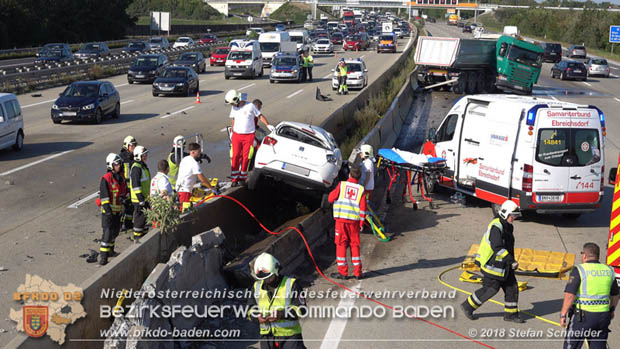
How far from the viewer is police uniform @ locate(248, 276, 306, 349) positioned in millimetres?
6434

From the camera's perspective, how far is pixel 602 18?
100688 millimetres

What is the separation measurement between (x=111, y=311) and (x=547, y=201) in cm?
896

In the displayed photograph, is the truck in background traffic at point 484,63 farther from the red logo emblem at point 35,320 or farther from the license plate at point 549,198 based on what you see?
the red logo emblem at point 35,320

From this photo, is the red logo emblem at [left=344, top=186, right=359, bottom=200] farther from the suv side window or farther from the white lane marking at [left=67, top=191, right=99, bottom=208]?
the white lane marking at [left=67, top=191, right=99, bottom=208]

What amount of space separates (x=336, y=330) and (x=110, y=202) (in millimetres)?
4467

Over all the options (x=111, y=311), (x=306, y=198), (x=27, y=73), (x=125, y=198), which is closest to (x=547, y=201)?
(x=306, y=198)

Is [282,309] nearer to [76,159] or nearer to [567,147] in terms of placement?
[567,147]

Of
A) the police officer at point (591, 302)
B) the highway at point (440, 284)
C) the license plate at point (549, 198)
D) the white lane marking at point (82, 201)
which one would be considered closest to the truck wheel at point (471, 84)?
the highway at point (440, 284)

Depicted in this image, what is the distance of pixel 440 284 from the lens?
10500 mm

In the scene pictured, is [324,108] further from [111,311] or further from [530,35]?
[530,35]

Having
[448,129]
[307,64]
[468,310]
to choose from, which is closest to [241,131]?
[448,129]

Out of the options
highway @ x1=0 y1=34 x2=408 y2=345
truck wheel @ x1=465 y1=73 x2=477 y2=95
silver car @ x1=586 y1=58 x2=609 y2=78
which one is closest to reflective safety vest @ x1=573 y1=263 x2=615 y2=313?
highway @ x1=0 y1=34 x2=408 y2=345

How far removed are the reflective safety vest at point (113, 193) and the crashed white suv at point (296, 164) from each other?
2.78m

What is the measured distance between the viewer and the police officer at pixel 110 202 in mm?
10938
